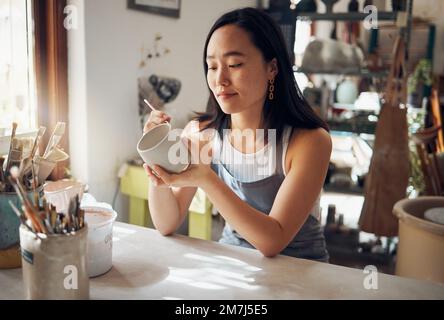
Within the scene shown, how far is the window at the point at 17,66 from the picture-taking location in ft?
5.35

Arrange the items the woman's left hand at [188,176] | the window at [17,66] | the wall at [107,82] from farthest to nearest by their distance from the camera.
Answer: the wall at [107,82] → the window at [17,66] → the woman's left hand at [188,176]

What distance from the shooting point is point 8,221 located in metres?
0.92

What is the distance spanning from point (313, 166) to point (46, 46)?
1156 millimetres

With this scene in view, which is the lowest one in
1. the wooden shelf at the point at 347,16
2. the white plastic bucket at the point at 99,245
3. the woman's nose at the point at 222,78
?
the white plastic bucket at the point at 99,245

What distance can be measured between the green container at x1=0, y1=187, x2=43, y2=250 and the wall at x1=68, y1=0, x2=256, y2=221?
39.2 inches

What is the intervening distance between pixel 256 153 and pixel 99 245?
0.60 metres

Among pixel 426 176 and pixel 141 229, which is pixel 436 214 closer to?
pixel 426 176

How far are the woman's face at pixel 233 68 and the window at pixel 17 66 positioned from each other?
821 mm

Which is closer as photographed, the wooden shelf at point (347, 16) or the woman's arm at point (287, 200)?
the woman's arm at point (287, 200)

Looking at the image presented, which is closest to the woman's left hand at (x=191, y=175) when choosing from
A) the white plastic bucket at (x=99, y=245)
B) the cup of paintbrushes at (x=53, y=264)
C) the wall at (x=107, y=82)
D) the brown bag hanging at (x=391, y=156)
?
the white plastic bucket at (x=99, y=245)

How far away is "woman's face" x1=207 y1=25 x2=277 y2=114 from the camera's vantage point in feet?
3.92

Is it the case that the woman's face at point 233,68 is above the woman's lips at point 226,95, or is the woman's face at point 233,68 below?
above

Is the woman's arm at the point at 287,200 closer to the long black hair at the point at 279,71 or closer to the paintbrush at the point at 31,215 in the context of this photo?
the long black hair at the point at 279,71

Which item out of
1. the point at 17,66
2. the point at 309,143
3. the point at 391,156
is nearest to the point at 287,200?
the point at 309,143
